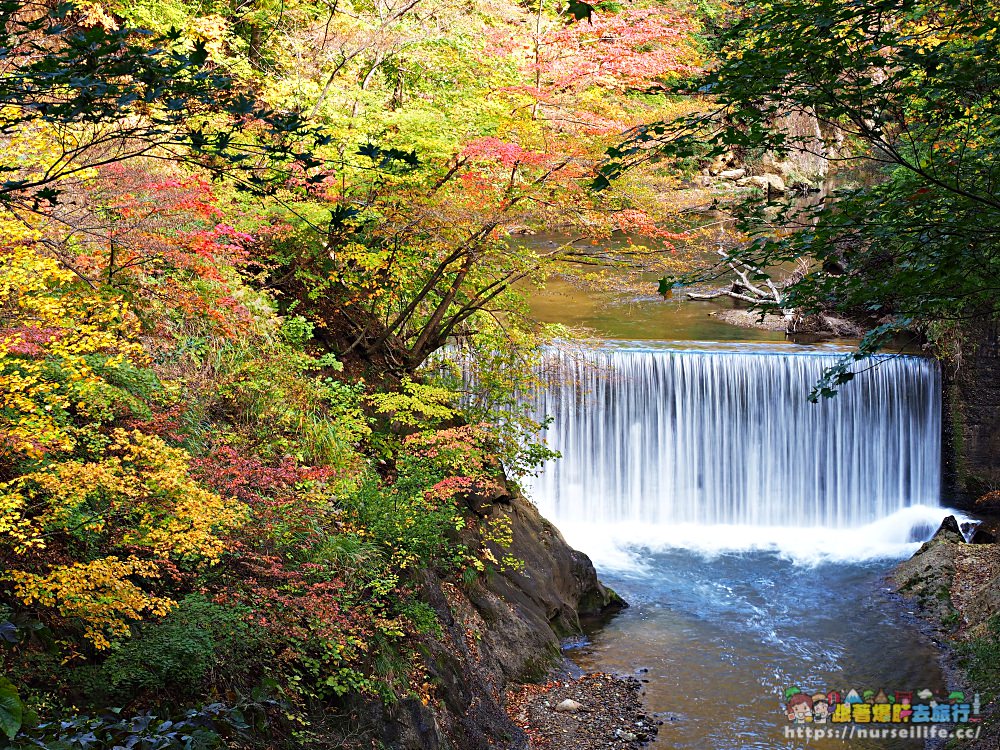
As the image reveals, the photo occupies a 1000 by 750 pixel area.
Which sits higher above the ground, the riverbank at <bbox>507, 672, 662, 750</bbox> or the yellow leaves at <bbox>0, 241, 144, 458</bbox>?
the yellow leaves at <bbox>0, 241, 144, 458</bbox>

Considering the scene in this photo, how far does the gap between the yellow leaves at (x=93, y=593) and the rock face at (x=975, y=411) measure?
1452 centimetres

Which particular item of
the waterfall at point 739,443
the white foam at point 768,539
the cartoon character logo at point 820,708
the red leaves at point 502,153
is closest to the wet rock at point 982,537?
the white foam at point 768,539

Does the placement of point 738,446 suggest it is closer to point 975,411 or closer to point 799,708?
point 975,411

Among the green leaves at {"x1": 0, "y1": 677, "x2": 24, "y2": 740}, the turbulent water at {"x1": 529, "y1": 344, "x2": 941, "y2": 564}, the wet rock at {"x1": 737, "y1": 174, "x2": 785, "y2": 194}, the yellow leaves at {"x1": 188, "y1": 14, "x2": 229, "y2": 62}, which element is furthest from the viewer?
the wet rock at {"x1": 737, "y1": 174, "x2": 785, "y2": 194}

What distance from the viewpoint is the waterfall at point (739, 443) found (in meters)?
15.5

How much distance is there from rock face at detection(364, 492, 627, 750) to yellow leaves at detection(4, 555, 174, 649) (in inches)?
90.3

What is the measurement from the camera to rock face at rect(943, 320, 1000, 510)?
49.7ft

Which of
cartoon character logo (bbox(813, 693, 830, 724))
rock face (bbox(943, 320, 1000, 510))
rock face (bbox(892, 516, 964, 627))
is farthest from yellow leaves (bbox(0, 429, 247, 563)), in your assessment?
rock face (bbox(943, 320, 1000, 510))

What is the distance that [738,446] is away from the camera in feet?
51.5

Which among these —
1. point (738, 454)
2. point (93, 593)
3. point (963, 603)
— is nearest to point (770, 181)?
point (738, 454)

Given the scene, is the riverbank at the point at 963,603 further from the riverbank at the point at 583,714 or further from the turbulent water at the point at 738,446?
the riverbank at the point at 583,714

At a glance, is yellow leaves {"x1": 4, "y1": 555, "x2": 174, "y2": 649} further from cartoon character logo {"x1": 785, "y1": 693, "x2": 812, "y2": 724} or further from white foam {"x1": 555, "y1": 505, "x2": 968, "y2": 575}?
white foam {"x1": 555, "y1": 505, "x2": 968, "y2": 575}

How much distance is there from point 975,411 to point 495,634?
1035 centimetres

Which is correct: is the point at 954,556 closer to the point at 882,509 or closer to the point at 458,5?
the point at 882,509
